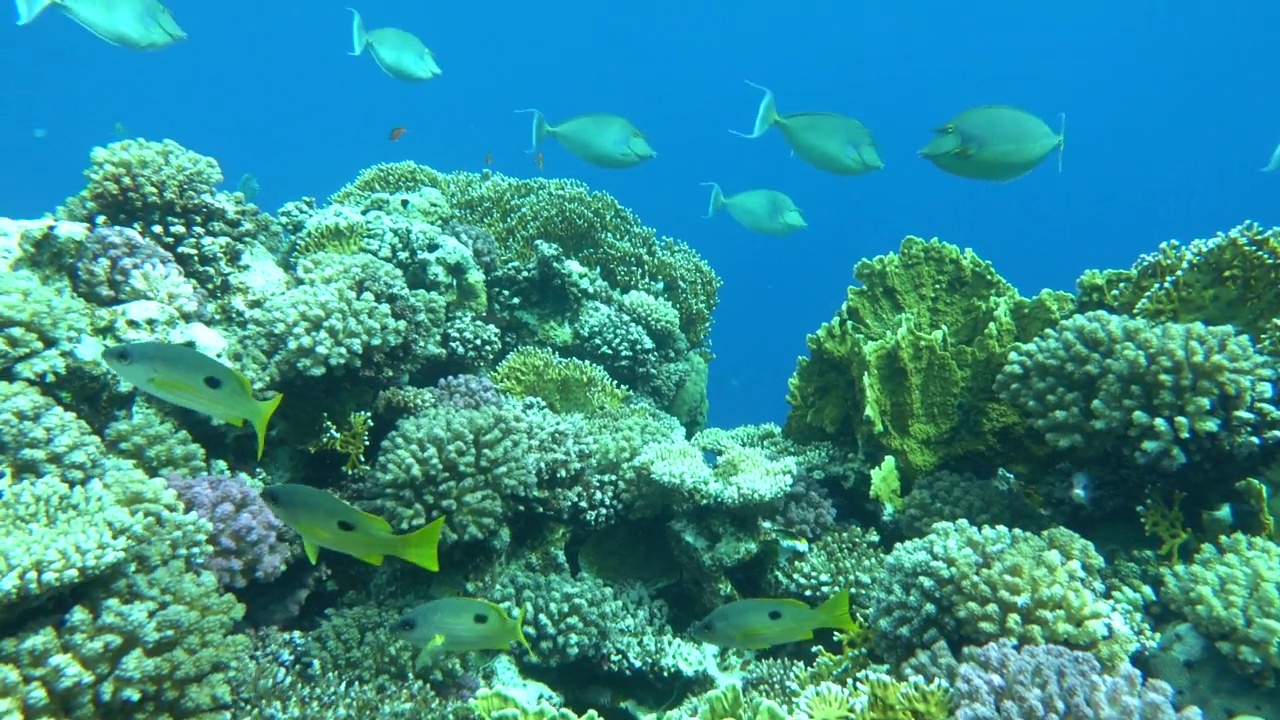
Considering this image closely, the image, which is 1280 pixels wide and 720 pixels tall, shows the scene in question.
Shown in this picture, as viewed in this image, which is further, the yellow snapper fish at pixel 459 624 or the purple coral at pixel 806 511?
the purple coral at pixel 806 511

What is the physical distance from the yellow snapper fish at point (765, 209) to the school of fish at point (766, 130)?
13 mm

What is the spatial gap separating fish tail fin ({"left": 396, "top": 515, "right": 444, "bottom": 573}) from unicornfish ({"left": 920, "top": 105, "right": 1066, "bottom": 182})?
4.08m

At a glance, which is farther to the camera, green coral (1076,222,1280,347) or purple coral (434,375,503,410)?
purple coral (434,375,503,410)

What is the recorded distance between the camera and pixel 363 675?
3727mm

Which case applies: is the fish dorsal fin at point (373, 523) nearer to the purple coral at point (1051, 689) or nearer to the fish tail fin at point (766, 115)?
the purple coral at point (1051, 689)

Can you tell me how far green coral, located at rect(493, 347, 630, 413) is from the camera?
19.8 ft

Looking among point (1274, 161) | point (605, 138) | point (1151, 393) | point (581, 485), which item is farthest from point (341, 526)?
point (1274, 161)

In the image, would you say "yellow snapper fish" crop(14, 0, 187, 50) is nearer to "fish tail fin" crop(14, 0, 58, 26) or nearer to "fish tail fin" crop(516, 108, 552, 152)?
"fish tail fin" crop(14, 0, 58, 26)

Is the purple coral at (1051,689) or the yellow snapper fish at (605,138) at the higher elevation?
the yellow snapper fish at (605,138)

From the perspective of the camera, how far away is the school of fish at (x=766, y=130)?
4758 millimetres

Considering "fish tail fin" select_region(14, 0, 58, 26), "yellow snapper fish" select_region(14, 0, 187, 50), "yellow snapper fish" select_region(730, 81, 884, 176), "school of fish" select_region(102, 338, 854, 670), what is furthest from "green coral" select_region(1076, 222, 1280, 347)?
"fish tail fin" select_region(14, 0, 58, 26)

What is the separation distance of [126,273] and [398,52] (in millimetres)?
4420

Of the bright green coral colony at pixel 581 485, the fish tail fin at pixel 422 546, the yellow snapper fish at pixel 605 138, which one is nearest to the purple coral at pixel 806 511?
the bright green coral colony at pixel 581 485

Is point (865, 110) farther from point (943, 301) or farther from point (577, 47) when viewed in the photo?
point (943, 301)
